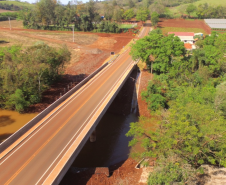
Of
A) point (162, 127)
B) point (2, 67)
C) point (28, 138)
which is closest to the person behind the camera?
point (28, 138)

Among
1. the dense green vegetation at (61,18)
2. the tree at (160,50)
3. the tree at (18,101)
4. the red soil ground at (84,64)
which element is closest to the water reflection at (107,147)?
the red soil ground at (84,64)

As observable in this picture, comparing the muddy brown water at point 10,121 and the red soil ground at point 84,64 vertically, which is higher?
the red soil ground at point 84,64

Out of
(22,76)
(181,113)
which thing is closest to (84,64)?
(22,76)

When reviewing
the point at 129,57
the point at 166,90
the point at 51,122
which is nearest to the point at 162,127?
the point at 51,122

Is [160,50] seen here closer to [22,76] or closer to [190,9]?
[22,76]

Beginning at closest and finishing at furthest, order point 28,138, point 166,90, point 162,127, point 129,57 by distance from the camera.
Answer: point 28,138 → point 162,127 → point 166,90 → point 129,57

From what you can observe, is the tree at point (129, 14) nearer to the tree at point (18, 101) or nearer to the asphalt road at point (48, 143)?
the asphalt road at point (48, 143)

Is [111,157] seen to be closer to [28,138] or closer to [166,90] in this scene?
[28,138]
